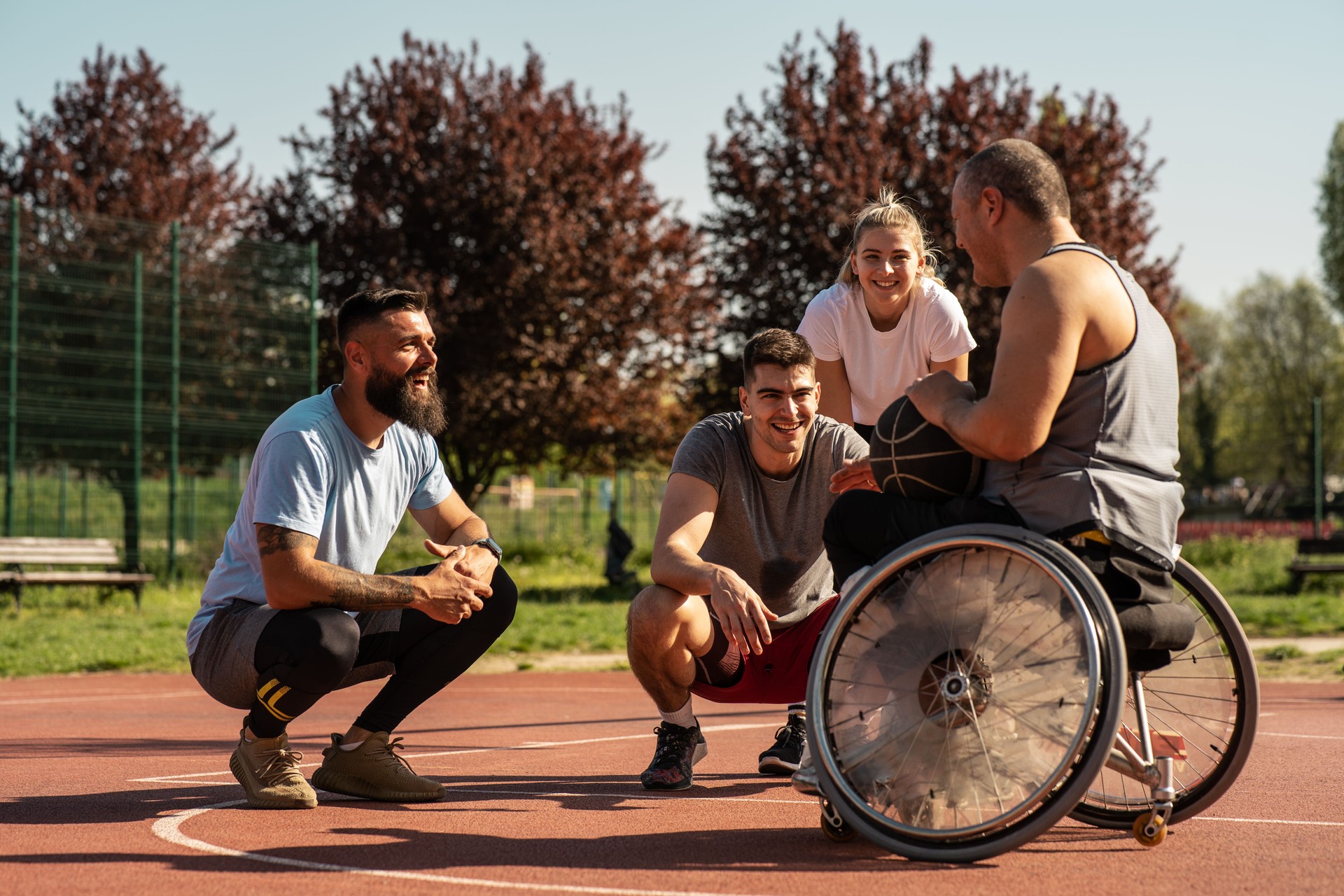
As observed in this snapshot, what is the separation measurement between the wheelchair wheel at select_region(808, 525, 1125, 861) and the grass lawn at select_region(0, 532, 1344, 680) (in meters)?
6.60

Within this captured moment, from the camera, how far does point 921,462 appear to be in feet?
11.7

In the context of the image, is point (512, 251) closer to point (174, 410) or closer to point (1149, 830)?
point (174, 410)

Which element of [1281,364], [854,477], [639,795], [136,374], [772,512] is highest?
[1281,364]

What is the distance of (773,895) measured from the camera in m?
3.03

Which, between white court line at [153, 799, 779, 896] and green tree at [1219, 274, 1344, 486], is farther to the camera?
green tree at [1219, 274, 1344, 486]

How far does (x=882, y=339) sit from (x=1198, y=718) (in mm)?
1988

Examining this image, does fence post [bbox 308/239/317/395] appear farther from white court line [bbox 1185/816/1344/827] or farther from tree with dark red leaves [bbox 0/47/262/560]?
white court line [bbox 1185/816/1344/827]

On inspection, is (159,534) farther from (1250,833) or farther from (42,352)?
(1250,833)

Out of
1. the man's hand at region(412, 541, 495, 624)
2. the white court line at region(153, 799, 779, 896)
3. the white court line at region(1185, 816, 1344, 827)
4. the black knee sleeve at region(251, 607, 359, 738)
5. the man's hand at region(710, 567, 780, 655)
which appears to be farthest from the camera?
the man's hand at region(412, 541, 495, 624)

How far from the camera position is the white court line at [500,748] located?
193 inches

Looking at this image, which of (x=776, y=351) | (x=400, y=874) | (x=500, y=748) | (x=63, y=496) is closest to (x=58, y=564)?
(x=63, y=496)

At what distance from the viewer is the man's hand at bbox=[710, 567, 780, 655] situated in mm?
3746

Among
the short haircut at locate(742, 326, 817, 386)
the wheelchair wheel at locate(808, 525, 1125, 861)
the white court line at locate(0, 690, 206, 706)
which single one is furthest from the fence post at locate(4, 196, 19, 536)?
the wheelchair wheel at locate(808, 525, 1125, 861)

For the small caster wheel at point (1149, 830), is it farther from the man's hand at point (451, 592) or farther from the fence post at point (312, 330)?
the fence post at point (312, 330)
